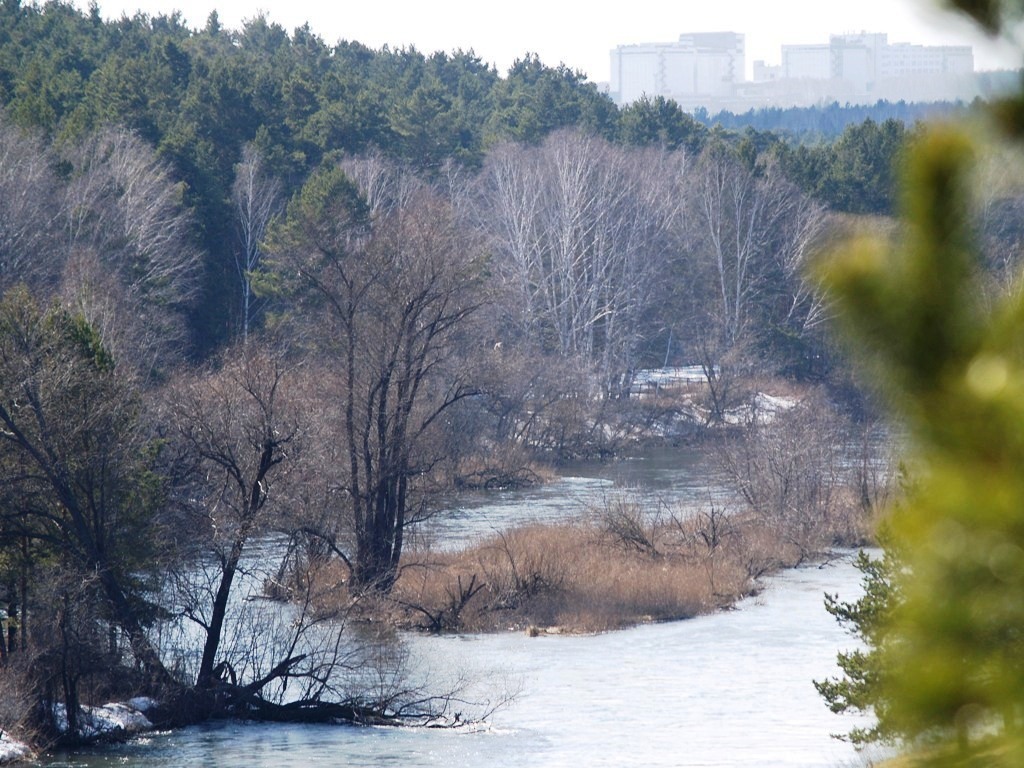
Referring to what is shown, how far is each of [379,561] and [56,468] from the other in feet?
30.6

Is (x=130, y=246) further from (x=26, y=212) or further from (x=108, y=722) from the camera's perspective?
(x=108, y=722)

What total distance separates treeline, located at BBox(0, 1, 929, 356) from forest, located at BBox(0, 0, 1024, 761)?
0.20 meters

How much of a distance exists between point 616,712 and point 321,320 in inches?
632

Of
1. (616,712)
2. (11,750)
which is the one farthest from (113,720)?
(616,712)

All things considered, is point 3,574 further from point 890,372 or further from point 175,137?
point 175,137

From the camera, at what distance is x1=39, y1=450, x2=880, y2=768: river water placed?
1784 cm

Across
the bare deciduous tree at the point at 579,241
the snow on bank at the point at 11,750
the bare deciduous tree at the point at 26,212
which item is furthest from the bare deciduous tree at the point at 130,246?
the snow on bank at the point at 11,750

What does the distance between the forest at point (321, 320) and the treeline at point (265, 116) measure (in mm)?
200

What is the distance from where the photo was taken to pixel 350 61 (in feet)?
308

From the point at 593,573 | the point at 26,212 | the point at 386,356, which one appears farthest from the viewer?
the point at 26,212

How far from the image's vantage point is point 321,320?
110 ft

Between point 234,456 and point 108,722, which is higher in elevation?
point 234,456

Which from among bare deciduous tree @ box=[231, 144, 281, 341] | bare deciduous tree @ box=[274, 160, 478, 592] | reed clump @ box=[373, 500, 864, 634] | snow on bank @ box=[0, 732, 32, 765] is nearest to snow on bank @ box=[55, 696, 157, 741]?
snow on bank @ box=[0, 732, 32, 765]

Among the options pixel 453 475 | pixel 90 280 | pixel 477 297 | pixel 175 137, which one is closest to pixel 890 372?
pixel 477 297
